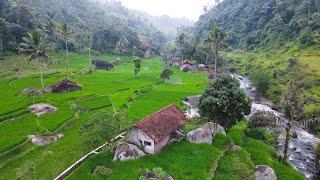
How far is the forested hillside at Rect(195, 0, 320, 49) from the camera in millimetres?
123188

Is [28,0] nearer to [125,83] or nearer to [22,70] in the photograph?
[22,70]

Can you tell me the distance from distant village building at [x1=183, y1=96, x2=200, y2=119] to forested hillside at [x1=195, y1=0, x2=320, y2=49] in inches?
2305

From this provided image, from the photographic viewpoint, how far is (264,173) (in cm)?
3969

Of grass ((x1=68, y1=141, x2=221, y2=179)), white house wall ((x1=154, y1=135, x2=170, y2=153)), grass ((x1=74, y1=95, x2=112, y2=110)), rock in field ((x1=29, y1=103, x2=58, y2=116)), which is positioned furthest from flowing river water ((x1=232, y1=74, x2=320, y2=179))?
rock in field ((x1=29, y1=103, x2=58, y2=116))

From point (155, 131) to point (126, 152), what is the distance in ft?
14.5

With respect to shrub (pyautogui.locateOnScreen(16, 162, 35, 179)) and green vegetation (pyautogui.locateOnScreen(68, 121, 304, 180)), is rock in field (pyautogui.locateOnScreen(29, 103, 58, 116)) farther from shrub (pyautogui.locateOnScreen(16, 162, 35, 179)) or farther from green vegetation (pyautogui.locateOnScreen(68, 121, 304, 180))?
shrub (pyautogui.locateOnScreen(16, 162, 35, 179))

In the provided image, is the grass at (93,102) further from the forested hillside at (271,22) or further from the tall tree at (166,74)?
the forested hillside at (271,22)

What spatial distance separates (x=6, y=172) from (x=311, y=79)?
2578 inches

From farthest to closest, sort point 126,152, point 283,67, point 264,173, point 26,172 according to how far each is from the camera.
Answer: point 283,67 < point 126,152 < point 264,173 < point 26,172

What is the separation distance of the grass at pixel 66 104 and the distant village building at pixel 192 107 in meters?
1.87

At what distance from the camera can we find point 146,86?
3268 inches

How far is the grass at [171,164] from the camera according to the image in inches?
1452

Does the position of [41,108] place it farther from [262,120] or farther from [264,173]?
[264,173]

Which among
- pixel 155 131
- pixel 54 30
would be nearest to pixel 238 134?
pixel 155 131
